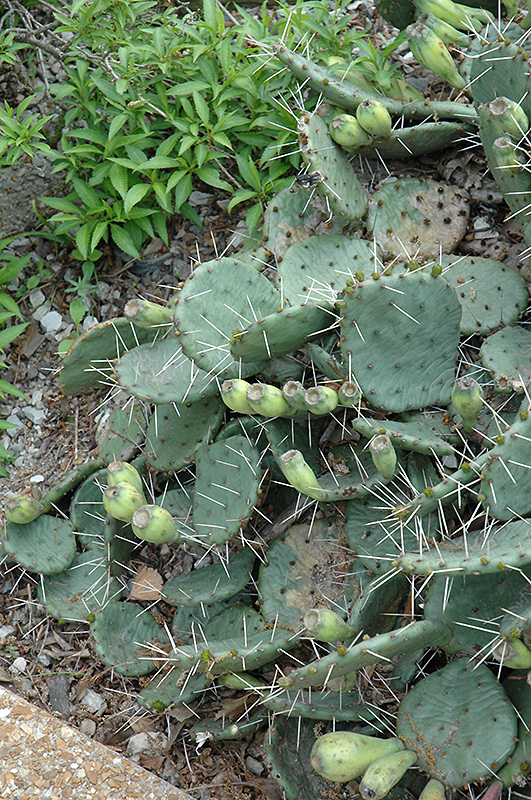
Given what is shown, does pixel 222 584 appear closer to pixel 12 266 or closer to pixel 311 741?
pixel 311 741

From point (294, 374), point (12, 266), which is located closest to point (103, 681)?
point (294, 374)

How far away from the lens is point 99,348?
2598mm

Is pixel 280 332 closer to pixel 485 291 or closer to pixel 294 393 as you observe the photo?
pixel 294 393

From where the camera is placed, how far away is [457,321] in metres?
2.21

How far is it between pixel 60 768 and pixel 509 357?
5.83 ft

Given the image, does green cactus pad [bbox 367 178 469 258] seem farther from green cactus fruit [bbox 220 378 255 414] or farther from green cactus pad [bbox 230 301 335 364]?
green cactus fruit [bbox 220 378 255 414]

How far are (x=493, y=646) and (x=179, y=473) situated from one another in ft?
3.95

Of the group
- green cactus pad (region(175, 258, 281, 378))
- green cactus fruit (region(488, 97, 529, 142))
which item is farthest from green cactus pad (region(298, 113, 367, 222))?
green cactus fruit (region(488, 97, 529, 142))

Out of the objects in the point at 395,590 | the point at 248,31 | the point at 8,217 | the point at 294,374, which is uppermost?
the point at 248,31

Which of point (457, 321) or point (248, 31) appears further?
point (248, 31)

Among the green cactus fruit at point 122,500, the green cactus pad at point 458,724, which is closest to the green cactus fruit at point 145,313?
the green cactus fruit at point 122,500

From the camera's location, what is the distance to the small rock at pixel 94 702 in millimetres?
2438

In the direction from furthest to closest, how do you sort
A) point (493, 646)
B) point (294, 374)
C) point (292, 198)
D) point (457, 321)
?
1. point (292, 198)
2. point (294, 374)
3. point (457, 321)
4. point (493, 646)

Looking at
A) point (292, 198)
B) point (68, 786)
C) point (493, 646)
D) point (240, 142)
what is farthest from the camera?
point (240, 142)
